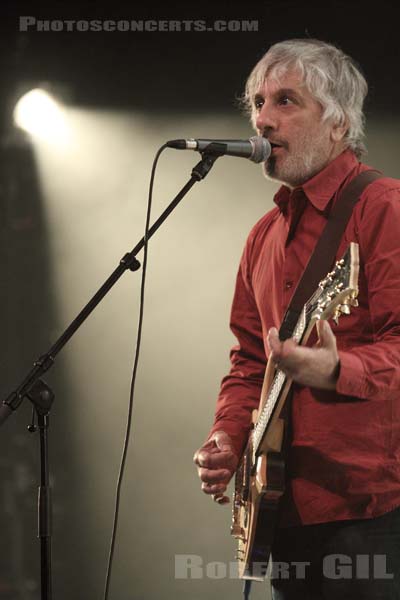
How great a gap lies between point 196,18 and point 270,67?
1712 millimetres

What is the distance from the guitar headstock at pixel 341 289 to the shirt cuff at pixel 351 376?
0.28 feet

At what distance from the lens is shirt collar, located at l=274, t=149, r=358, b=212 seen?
200cm

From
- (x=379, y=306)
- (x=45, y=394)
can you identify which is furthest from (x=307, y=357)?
(x=45, y=394)

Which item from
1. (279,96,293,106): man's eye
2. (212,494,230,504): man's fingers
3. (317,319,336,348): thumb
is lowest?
(212,494,230,504): man's fingers

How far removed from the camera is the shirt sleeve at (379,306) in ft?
5.09

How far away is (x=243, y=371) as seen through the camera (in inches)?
89.6

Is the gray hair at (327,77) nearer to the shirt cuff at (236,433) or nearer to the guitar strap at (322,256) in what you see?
the guitar strap at (322,256)

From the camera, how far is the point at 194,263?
3746 mm

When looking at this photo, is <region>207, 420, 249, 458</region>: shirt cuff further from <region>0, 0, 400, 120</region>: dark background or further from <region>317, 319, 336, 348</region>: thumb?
<region>0, 0, 400, 120</region>: dark background

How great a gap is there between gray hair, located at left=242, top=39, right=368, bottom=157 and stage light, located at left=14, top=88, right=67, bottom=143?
173 centimetres

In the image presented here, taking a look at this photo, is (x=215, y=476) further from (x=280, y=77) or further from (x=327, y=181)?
(x=280, y=77)

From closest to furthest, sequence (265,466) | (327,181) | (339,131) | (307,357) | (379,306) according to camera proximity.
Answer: (307,357)
(379,306)
(265,466)
(327,181)
(339,131)

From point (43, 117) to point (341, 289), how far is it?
2640mm

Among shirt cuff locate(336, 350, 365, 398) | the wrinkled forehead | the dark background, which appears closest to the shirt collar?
the wrinkled forehead
